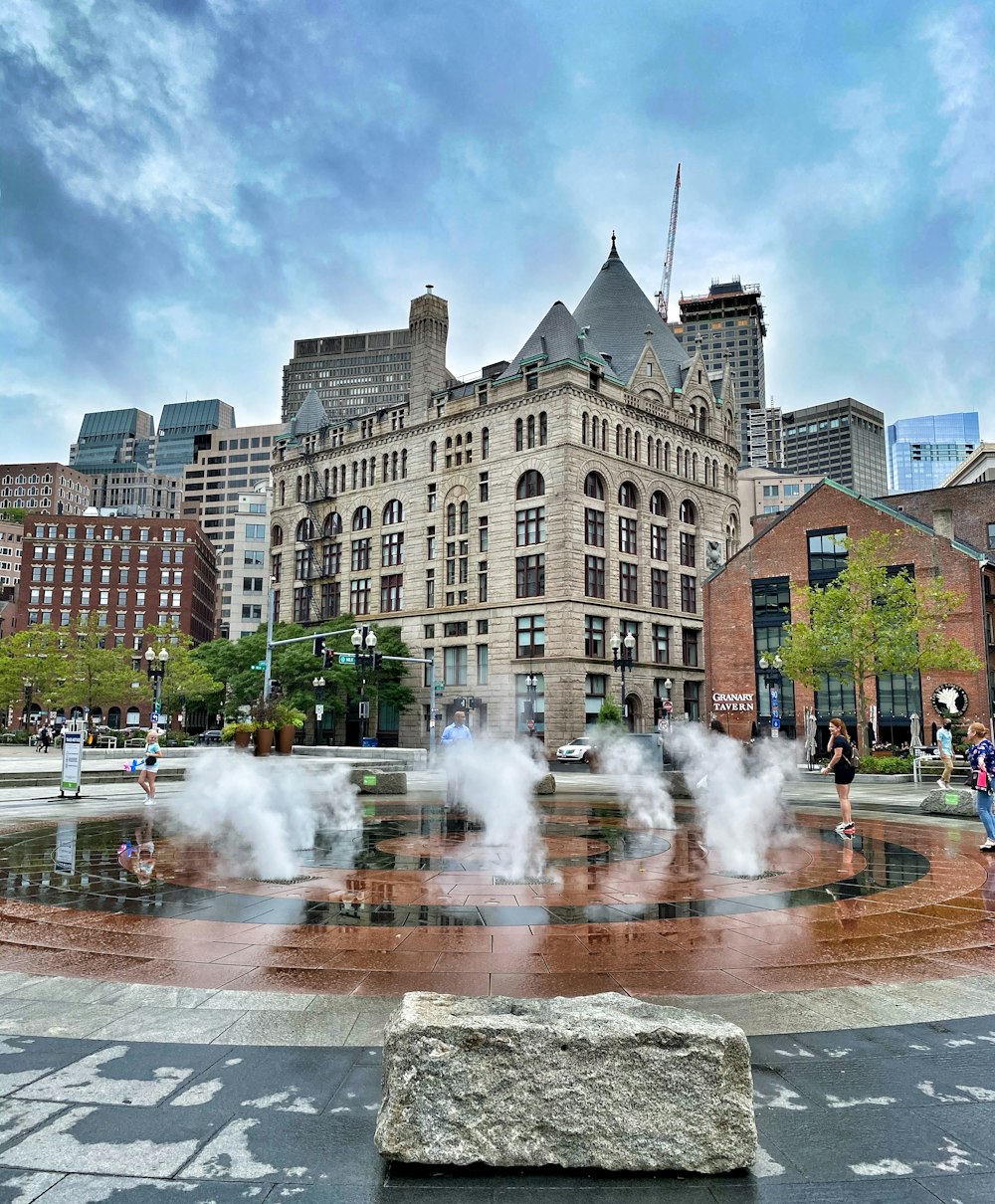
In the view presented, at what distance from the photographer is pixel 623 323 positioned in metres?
66.7

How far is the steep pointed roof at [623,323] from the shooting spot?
213ft

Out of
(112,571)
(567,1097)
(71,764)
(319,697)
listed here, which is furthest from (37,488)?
(567,1097)

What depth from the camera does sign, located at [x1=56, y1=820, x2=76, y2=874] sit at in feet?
33.7

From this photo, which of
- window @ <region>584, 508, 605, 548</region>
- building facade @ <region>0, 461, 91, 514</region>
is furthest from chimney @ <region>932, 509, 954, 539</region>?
building facade @ <region>0, 461, 91, 514</region>

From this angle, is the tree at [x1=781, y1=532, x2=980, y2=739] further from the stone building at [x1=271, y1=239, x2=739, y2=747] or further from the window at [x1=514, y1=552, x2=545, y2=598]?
the window at [x1=514, y1=552, x2=545, y2=598]

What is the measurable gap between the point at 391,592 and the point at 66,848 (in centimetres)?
5532

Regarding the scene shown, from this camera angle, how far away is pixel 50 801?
62.8ft

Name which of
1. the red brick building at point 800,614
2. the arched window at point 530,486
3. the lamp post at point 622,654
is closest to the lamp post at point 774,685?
the red brick building at point 800,614

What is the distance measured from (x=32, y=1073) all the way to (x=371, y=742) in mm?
59734

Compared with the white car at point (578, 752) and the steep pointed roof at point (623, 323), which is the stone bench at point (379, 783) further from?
the steep pointed roof at point (623, 323)

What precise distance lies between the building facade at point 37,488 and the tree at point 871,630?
18374cm

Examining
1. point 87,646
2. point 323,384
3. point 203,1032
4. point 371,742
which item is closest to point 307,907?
point 203,1032

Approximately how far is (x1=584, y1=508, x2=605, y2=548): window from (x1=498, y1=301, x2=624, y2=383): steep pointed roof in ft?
35.6

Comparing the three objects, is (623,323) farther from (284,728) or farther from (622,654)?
(284,728)
